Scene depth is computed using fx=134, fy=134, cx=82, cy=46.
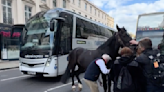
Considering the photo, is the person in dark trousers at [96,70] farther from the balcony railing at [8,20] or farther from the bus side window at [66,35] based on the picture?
the balcony railing at [8,20]

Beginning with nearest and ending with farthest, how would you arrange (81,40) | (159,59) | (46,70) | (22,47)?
(159,59), (46,70), (22,47), (81,40)

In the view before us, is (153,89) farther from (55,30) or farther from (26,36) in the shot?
(26,36)

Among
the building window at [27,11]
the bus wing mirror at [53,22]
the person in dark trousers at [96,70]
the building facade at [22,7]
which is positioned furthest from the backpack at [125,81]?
the building window at [27,11]

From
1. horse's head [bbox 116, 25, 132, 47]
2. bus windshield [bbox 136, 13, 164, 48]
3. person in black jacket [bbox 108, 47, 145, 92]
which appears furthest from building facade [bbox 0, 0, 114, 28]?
person in black jacket [bbox 108, 47, 145, 92]

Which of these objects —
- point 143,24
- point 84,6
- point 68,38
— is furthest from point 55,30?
point 84,6

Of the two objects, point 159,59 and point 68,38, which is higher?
point 68,38

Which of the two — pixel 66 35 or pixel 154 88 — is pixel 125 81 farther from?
pixel 66 35

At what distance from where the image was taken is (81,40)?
7969mm

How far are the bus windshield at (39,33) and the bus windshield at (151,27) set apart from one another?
21.7ft

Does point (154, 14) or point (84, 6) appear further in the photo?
point (84, 6)

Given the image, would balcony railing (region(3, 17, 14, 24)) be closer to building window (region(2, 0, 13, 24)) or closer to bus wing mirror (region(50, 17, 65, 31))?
building window (region(2, 0, 13, 24))

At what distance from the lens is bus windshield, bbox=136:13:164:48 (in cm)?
943

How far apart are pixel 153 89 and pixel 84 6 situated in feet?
99.3

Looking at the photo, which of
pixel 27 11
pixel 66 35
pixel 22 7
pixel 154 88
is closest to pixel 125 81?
pixel 154 88
